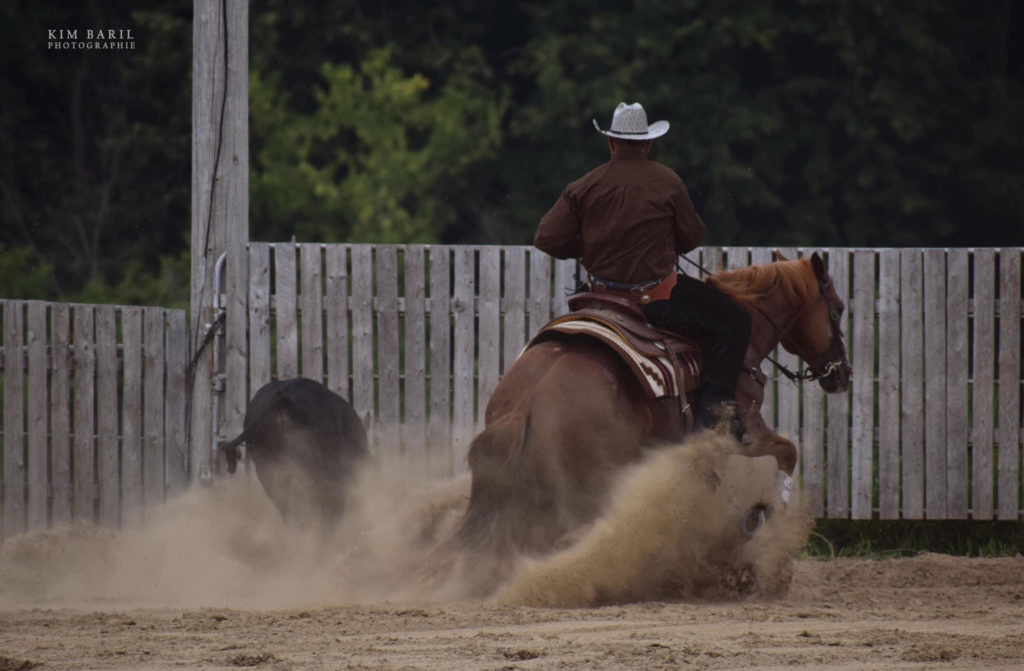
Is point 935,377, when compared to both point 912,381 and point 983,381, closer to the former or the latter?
point 912,381

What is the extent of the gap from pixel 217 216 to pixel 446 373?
2.08m

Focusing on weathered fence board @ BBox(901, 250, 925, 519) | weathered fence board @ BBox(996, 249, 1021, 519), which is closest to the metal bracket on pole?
weathered fence board @ BBox(901, 250, 925, 519)

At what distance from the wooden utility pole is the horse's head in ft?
13.7

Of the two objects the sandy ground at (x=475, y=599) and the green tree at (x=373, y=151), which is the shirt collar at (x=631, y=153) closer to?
the sandy ground at (x=475, y=599)

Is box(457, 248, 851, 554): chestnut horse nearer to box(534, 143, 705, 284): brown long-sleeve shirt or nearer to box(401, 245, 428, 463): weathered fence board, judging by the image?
box(534, 143, 705, 284): brown long-sleeve shirt

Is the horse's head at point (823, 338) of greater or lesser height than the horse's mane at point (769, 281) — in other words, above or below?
below

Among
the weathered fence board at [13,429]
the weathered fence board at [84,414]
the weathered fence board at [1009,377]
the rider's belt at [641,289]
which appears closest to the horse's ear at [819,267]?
the rider's belt at [641,289]

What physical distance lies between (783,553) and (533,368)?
181cm

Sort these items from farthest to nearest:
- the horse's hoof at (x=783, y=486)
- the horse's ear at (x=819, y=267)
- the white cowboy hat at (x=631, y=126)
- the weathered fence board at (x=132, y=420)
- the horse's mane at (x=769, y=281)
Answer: the weathered fence board at (x=132, y=420)
the horse's ear at (x=819, y=267)
the horse's mane at (x=769, y=281)
the horse's hoof at (x=783, y=486)
the white cowboy hat at (x=631, y=126)

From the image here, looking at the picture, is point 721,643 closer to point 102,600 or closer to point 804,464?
point 102,600

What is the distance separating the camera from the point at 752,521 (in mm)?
7719

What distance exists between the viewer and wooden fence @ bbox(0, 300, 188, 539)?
408 inches

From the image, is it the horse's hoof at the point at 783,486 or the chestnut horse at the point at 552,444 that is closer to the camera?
the chestnut horse at the point at 552,444

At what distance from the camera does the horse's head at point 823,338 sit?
28.5 feet
